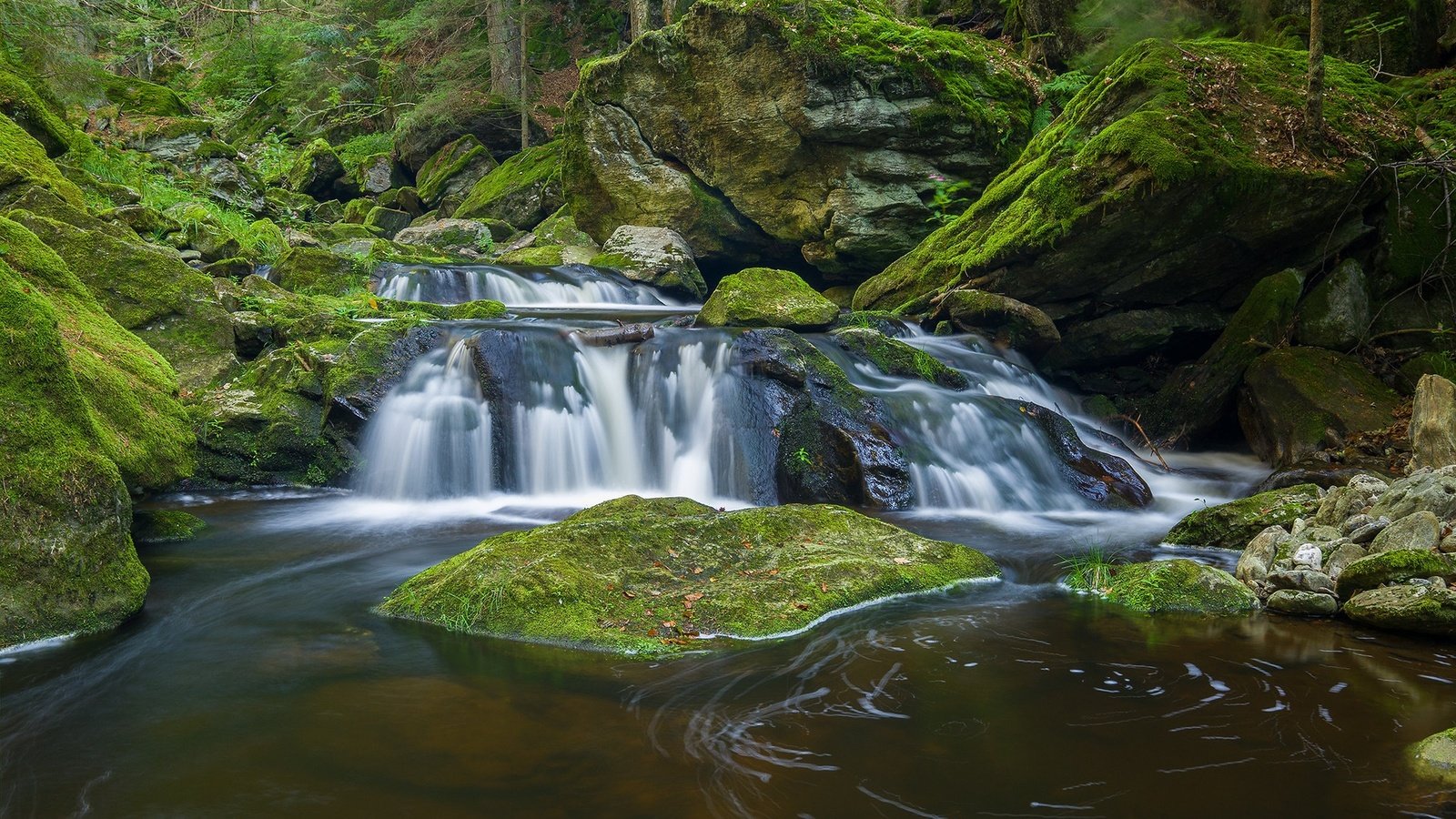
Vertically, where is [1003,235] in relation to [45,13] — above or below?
below

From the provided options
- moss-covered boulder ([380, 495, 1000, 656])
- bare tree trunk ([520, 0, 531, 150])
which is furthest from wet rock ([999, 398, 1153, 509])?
bare tree trunk ([520, 0, 531, 150])

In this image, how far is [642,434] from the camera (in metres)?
9.61

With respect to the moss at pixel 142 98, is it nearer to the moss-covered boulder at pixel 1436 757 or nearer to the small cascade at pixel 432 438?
the small cascade at pixel 432 438

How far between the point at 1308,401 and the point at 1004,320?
3586 millimetres

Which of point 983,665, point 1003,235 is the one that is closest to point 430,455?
point 983,665

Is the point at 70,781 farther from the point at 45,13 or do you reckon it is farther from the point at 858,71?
the point at 858,71

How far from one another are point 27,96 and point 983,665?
1401 centimetres

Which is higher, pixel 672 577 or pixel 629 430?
pixel 629 430

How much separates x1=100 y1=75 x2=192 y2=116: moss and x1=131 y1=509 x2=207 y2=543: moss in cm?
1857

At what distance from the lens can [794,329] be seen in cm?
1120

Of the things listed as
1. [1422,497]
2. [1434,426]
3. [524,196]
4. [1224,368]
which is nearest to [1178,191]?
[1224,368]

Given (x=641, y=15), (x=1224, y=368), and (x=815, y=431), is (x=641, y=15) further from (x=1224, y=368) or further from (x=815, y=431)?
(x=1224, y=368)

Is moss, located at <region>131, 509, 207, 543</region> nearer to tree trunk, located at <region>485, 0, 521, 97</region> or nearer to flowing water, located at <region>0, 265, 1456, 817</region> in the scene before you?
flowing water, located at <region>0, 265, 1456, 817</region>

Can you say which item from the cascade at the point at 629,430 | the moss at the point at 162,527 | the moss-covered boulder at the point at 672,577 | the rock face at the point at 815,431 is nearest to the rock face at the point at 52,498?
the moss at the point at 162,527
